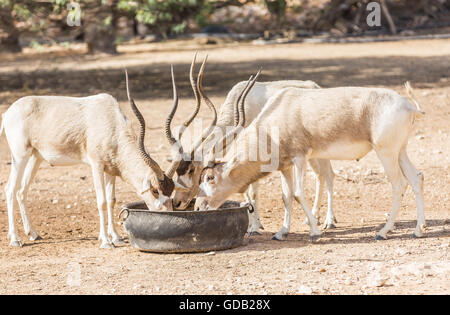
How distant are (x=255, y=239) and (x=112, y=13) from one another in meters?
14.0

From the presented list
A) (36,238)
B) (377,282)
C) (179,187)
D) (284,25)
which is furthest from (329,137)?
(284,25)

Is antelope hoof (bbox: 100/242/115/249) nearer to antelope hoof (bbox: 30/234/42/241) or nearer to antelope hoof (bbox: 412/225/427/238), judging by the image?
antelope hoof (bbox: 30/234/42/241)

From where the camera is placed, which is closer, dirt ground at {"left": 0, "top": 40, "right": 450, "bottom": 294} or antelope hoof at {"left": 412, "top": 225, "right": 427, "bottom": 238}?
dirt ground at {"left": 0, "top": 40, "right": 450, "bottom": 294}

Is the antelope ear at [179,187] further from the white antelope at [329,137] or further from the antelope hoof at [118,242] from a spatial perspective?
the antelope hoof at [118,242]

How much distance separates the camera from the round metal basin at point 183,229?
8.25 m

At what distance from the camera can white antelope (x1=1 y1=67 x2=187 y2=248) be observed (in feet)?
30.5

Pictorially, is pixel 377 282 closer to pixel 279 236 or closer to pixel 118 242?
pixel 279 236

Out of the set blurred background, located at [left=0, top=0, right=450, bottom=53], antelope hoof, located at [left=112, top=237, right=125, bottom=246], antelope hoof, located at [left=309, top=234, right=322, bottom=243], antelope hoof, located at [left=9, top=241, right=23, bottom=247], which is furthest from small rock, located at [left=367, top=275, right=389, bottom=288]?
blurred background, located at [left=0, top=0, right=450, bottom=53]

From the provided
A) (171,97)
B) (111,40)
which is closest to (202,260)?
(171,97)

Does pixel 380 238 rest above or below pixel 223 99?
above

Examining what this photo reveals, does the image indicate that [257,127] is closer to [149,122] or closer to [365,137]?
[365,137]

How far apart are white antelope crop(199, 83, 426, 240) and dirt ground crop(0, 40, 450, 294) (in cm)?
69

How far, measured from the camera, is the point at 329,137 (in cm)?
915

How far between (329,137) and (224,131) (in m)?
1.47
